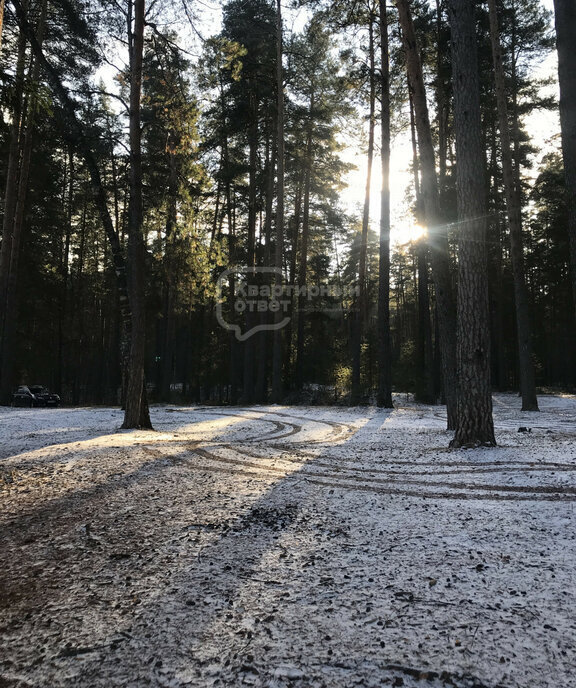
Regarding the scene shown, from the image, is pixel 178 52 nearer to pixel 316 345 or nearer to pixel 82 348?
pixel 316 345

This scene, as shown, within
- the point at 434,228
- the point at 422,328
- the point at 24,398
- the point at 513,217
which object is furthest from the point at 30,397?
the point at 513,217

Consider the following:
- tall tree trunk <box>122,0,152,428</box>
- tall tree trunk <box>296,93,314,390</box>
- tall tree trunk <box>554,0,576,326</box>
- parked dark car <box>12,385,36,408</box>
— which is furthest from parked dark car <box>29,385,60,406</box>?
tall tree trunk <box>554,0,576,326</box>

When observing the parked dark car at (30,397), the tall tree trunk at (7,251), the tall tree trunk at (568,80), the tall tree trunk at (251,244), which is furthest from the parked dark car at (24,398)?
the tall tree trunk at (568,80)

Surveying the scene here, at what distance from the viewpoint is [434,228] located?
29.5 feet

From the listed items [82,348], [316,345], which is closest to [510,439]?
[316,345]

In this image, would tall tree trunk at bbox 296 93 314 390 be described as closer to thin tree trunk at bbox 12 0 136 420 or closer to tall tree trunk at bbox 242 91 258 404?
tall tree trunk at bbox 242 91 258 404

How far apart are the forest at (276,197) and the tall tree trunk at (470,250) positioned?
32mm

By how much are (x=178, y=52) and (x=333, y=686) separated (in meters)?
10.7

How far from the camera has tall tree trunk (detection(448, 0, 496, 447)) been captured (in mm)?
6570

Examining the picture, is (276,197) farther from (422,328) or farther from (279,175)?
(422,328)

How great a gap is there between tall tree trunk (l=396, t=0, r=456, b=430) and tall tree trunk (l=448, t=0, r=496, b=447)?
212cm

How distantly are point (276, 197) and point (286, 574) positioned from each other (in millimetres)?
22685

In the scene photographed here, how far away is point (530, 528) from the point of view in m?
3.30

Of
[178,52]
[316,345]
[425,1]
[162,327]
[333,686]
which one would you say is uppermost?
[425,1]
